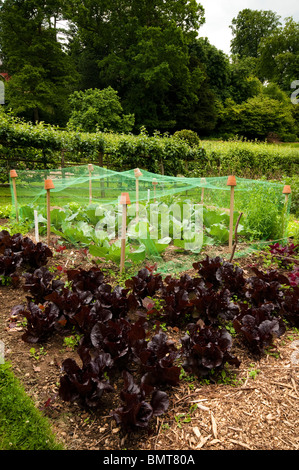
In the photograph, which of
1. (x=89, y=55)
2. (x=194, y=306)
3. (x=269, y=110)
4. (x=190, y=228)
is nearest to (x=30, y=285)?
(x=194, y=306)

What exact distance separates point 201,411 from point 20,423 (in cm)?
106

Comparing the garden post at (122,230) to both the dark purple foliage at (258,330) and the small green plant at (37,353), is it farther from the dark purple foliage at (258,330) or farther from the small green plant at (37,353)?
the dark purple foliage at (258,330)

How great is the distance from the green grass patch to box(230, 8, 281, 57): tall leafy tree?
56639mm

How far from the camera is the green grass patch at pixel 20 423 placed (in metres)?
1.71

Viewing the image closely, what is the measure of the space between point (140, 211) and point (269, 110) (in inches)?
1253

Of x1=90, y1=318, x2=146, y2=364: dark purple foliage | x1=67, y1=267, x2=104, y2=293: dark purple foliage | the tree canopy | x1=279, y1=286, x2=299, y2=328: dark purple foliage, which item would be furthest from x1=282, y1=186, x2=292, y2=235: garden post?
the tree canopy

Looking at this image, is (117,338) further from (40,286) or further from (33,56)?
(33,56)

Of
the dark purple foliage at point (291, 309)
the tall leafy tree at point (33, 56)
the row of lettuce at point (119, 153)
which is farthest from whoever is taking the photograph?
the tall leafy tree at point (33, 56)

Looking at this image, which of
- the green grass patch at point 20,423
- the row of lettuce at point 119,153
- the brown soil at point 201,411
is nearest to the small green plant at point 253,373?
the brown soil at point 201,411

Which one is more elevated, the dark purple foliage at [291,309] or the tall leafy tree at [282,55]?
the tall leafy tree at [282,55]

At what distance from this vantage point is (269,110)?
1264 inches

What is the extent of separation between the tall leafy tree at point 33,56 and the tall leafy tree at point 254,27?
36392 mm

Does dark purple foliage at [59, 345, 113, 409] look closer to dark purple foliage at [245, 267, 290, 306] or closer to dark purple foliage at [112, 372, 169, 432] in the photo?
dark purple foliage at [112, 372, 169, 432]

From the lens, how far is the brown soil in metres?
1.72
